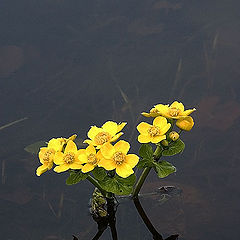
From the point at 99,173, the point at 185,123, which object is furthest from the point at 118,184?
the point at 185,123

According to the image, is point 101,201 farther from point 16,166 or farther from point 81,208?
point 16,166

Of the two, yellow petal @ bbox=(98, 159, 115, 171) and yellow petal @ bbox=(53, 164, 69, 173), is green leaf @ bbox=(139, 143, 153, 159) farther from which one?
yellow petal @ bbox=(53, 164, 69, 173)

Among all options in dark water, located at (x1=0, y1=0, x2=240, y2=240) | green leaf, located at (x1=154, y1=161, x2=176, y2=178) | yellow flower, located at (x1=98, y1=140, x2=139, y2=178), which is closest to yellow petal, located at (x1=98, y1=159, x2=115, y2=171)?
yellow flower, located at (x1=98, y1=140, x2=139, y2=178)

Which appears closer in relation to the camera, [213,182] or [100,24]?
[213,182]

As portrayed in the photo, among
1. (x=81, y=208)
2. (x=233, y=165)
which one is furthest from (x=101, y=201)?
(x=233, y=165)

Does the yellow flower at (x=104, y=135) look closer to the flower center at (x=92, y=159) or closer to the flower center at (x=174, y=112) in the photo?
the flower center at (x=92, y=159)

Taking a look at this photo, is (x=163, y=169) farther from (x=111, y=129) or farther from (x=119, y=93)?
(x=119, y=93)
